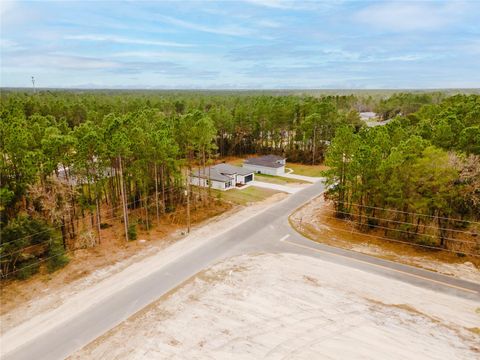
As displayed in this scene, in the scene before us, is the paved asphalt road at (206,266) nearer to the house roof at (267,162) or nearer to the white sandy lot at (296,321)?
the white sandy lot at (296,321)

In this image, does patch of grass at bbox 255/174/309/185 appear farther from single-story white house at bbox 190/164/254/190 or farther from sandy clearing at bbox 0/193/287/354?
sandy clearing at bbox 0/193/287/354

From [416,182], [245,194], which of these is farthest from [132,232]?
[416,182]

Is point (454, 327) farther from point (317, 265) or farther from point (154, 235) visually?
point (154, 235)

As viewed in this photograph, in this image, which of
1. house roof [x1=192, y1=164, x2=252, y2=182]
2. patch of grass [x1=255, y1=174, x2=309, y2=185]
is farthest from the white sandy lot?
patch of grass [x1=255, y1=174, x2=309, y2=185]

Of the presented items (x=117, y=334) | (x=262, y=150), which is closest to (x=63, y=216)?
(x=117, y=334)

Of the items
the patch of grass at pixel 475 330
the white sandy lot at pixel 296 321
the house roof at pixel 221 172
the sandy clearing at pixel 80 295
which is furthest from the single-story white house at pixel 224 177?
the patch of grass at pixel 475 330

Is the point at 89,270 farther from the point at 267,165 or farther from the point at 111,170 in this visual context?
the point at 267,165

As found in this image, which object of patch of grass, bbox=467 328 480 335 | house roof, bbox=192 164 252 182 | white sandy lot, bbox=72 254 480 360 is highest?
house roof, bbox=192 164 252 182
